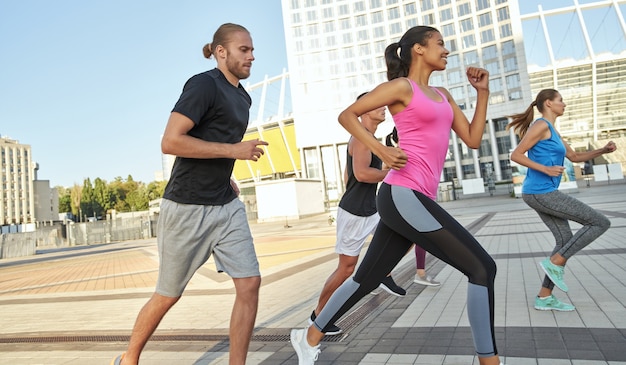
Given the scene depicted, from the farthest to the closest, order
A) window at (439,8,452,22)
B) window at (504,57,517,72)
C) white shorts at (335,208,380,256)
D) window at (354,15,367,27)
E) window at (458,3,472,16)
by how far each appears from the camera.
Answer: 1. window at (354,15,367,27)
2. window at (439,8,452,22)
3. window at (458,3,472,16)
4. window at (504,57,517,72)
5. white shorts at (335,208,380,256)

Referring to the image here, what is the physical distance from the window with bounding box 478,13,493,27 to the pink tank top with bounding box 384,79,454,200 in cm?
7939

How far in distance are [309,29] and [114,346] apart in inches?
3104

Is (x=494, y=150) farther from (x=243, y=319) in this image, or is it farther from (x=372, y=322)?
(x=243, y=319)

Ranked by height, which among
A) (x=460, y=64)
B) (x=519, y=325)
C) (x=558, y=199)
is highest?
(x=460, y=64)

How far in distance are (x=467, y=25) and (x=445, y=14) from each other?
442 centimetres

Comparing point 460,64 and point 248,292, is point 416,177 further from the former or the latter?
point 460,64

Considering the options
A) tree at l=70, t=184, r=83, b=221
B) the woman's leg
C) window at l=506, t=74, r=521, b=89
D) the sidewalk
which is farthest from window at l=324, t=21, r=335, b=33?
the woman's leg

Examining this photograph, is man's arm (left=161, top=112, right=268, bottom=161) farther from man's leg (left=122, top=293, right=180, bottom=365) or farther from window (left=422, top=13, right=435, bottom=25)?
window (left=422, top=13, right=435, bottom=25)

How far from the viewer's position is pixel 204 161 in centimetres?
246

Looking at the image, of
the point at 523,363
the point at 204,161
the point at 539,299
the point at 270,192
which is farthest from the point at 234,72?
the point at 270,192

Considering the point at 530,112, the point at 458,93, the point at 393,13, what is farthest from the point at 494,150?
the point at 530,112

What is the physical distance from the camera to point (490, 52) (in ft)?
236

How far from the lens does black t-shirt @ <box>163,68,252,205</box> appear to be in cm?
237

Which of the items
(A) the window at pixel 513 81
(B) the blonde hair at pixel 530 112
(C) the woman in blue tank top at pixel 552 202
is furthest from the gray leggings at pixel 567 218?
(A) the window at pixel 513 81
